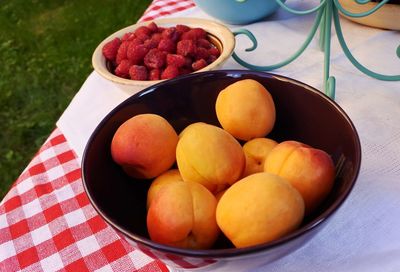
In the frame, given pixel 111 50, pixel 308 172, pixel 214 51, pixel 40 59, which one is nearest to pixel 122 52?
pixel 111 50

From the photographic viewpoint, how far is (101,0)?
Answer: 2.10m

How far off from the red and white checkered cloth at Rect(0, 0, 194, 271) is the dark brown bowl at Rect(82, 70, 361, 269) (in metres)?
0.05

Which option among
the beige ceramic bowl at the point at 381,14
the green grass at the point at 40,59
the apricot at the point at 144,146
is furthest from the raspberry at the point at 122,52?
the green grass at the point at 40,59

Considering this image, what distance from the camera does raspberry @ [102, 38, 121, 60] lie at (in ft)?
2.22

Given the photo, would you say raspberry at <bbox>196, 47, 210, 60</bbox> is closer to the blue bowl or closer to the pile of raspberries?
the pile of raspberries

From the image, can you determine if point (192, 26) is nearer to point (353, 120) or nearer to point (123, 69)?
point (123, 69)

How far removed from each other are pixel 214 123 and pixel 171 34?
0.22m

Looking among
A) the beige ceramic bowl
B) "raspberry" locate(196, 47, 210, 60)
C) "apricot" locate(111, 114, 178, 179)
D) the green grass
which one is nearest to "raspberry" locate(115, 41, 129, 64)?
"raspberry" locate(196, 47, 210, 60)

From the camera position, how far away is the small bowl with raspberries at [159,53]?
0.62 metres

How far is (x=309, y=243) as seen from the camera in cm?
42

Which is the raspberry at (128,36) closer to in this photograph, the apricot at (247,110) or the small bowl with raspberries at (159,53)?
the small bowl with raspberries at (159,53)

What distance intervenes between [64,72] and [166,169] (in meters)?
1.38

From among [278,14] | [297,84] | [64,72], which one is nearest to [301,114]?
[297,84]

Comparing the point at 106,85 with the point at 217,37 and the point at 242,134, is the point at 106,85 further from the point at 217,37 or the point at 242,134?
the point at 242,134
